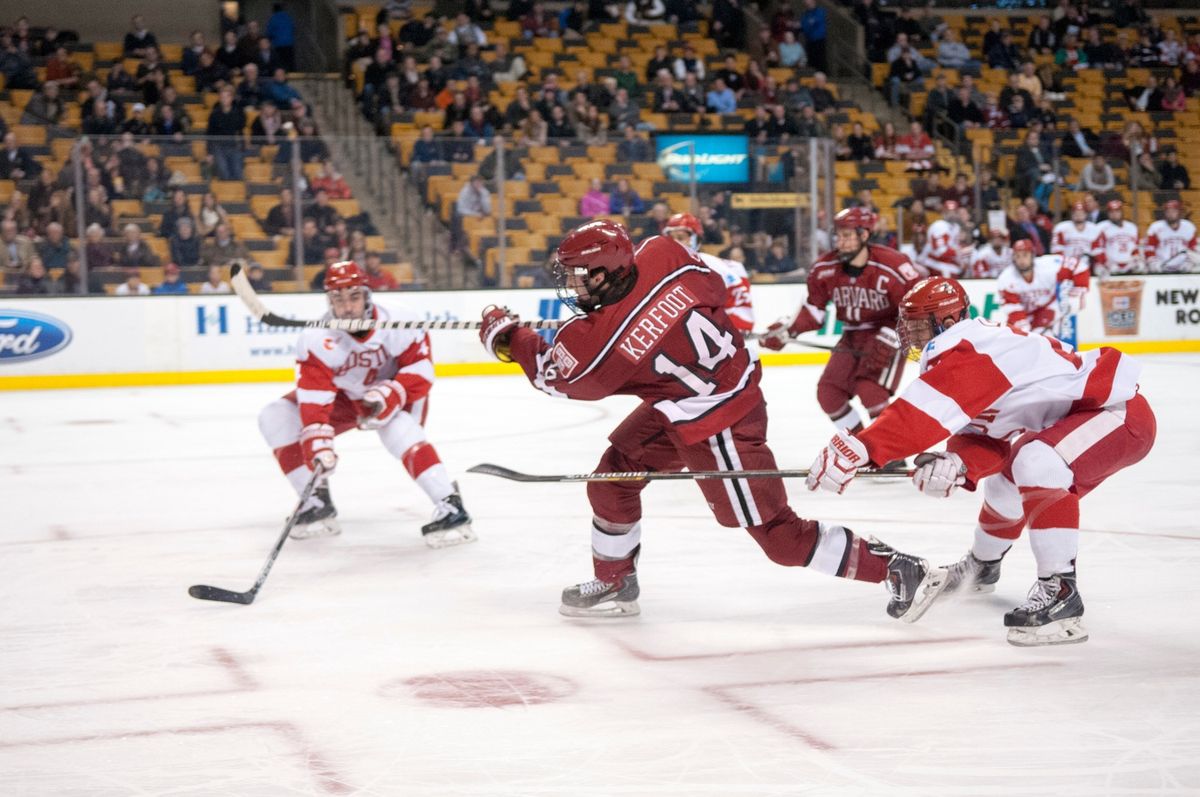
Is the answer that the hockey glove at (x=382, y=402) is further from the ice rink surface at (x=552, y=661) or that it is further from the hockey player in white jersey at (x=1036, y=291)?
the hockey player in white jersey at (x=1036, y=291)

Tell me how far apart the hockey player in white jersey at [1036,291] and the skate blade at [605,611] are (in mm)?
5355

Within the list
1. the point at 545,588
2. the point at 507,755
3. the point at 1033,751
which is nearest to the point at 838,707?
the point at 1033,751

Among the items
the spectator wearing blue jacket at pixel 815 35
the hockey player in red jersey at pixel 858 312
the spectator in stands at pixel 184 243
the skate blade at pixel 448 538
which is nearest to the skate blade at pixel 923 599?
the skate blade at pixel 448 538

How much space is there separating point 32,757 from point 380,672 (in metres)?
0.89

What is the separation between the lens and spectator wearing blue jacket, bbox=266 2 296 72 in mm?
15852

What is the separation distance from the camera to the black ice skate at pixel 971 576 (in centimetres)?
411

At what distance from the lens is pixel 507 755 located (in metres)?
2.99

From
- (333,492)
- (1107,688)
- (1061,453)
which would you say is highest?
(1061,453)

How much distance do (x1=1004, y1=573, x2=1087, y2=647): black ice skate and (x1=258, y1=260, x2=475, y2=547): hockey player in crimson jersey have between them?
7.19ft

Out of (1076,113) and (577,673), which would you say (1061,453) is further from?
(1076,113)

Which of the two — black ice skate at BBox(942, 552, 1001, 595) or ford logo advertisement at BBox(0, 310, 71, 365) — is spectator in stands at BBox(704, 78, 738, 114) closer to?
ford logo advertisement at BBox(0, 310, 71, 365)

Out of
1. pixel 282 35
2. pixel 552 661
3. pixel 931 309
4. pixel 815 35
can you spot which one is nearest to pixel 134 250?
pixel 282 35

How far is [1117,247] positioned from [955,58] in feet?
17.6

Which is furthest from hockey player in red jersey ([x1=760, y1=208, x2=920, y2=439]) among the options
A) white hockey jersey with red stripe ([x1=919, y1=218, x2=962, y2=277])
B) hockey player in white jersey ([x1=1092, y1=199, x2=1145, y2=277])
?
hockey player in white jersey ([x1=1092, y1=199, x2=1145, y2=277])
